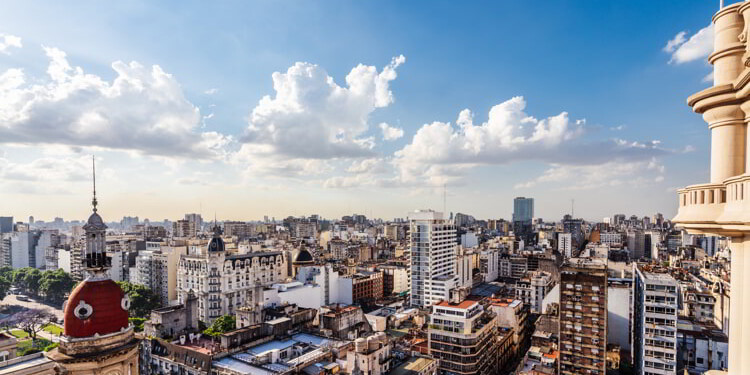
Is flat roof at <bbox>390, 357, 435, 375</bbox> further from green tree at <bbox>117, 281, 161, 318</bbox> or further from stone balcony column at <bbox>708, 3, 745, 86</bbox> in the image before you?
green tree at <bbox>117, 281, 161, 318</bbox>

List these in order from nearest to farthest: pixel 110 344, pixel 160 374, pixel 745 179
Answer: pixel 745 179 < pixel 110 344 < pixel 160 374

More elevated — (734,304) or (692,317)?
(734,304)

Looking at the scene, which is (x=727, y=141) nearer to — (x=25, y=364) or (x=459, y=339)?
(x=25, y=364)

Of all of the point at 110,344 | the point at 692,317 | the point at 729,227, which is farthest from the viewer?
the point at 692,317

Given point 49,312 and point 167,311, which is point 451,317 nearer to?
point 167,311

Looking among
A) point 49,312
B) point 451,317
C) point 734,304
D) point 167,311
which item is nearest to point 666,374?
point 451,317

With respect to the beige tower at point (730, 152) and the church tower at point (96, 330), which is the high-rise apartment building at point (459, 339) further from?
the beige tower at point (730, 152)
